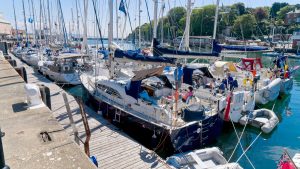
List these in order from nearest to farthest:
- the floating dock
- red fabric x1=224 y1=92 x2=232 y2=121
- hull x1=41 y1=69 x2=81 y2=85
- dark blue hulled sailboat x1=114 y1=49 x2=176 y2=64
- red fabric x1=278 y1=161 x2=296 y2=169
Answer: red fabric x1=278 y1=161 x2=296 y2=169 < the floating dock < red fabric x1=224 y1=92 x2=232 y2=121 < dark blue hulled sailboat x1=114 y1=49 x2=176 y2=64 < hull x1=41 y1=69 x2=81 y2=85

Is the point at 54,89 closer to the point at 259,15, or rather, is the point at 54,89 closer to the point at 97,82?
the point at 97,82

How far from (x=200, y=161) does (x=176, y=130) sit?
1.51 m

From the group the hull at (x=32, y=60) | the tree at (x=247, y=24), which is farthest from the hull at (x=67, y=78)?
the tree at (x=247, y=24)

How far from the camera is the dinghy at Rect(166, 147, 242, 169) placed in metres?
9.09

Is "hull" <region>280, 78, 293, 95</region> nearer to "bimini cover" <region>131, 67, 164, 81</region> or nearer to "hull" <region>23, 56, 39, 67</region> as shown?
"bimini cover" <region>131, 67, 164, 81</region>

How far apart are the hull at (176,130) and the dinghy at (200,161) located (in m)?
0.69

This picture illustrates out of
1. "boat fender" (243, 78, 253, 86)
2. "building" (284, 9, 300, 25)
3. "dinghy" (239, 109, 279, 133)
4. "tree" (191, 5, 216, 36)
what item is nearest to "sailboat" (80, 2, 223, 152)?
"dinghy" (239, 109, 279, 133)

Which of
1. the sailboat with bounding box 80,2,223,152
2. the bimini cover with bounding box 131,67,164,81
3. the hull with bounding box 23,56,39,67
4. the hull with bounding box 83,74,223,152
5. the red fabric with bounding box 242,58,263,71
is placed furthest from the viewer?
the hull with bounding box 23,56,39,67

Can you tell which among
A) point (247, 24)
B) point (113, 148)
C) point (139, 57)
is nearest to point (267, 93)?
point (139, 57)

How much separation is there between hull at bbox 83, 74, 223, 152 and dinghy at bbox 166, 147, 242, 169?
2.26 feet

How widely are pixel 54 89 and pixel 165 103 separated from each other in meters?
11.0

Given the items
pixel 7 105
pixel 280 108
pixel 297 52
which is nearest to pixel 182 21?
pixel 297 52

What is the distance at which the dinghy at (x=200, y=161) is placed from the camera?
909cm

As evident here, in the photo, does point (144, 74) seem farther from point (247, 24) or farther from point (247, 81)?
point (247, 24)
